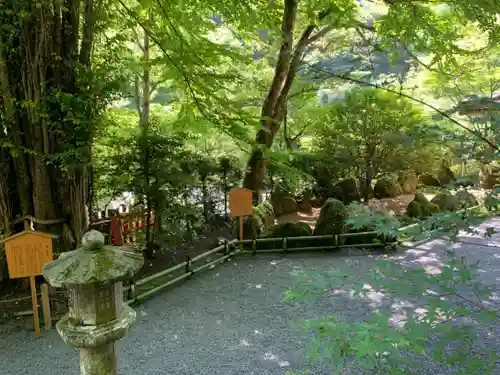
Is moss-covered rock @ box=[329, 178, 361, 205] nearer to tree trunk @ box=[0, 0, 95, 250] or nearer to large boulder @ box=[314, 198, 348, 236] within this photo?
large boulder @ box=[314, 198, 348, 236]

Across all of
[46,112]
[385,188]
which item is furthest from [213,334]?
[385,188]

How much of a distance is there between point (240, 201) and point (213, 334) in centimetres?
319

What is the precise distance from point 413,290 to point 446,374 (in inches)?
106

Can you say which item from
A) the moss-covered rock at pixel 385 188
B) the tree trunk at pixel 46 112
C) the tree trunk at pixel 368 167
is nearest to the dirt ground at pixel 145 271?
the tree trunk at pixel 46 112

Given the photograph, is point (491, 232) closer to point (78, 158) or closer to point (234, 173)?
point (78, 158)

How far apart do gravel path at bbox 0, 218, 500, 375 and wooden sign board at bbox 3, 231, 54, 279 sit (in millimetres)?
791

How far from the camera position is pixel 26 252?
173 inches

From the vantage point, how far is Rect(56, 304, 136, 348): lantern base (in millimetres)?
1853

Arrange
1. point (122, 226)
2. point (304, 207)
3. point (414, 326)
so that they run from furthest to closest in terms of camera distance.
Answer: point (304, 207), point (122, 226), point (414, 326)

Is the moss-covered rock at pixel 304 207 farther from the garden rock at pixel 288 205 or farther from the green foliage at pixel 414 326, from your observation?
the green foliage at pixel 414 326

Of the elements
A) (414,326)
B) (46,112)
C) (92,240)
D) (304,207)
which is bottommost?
(304,207)

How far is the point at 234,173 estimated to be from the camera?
906 cm

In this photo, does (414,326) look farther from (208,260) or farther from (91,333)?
(208,260)

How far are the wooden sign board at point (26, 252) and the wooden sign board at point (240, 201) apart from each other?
11.6 feet
